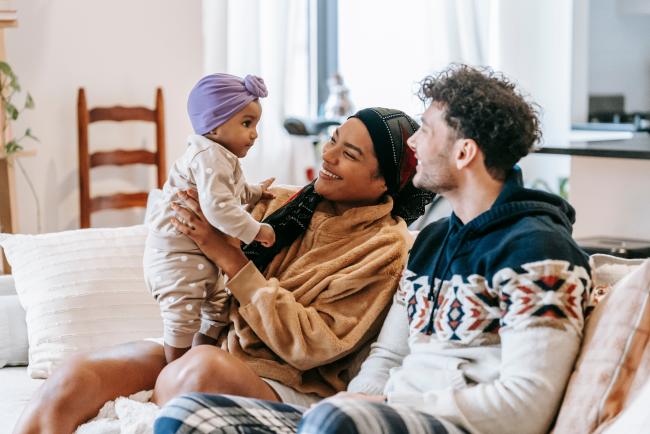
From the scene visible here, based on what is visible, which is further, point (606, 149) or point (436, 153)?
point (606, 149)

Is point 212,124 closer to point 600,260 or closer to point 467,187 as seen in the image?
point 467,187

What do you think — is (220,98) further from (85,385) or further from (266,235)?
(85,385)

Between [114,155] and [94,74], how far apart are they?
15.6 inches

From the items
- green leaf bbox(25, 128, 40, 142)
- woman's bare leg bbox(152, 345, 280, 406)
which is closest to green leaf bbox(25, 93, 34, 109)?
green leaf bbox(25, 128, 40, 142)

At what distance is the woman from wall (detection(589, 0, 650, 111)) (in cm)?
297

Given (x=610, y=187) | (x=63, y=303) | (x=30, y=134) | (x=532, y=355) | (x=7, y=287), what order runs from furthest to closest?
(x=30, y=134), (x=610, y=187), (x=7, y=287), (x=63, y=303), (x=532, y=355)

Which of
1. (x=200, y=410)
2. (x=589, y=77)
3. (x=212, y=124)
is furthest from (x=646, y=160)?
(x=200, y=410)

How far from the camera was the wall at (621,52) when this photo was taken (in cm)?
474

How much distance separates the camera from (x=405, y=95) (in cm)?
547

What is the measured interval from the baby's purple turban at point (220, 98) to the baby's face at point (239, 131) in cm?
1

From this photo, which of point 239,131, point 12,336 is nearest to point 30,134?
point 12,336

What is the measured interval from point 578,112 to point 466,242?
3.55m

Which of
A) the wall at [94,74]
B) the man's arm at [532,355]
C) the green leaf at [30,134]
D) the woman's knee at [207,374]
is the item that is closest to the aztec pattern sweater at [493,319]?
the man's arm at [532,355]

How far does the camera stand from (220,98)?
6.44 ft
